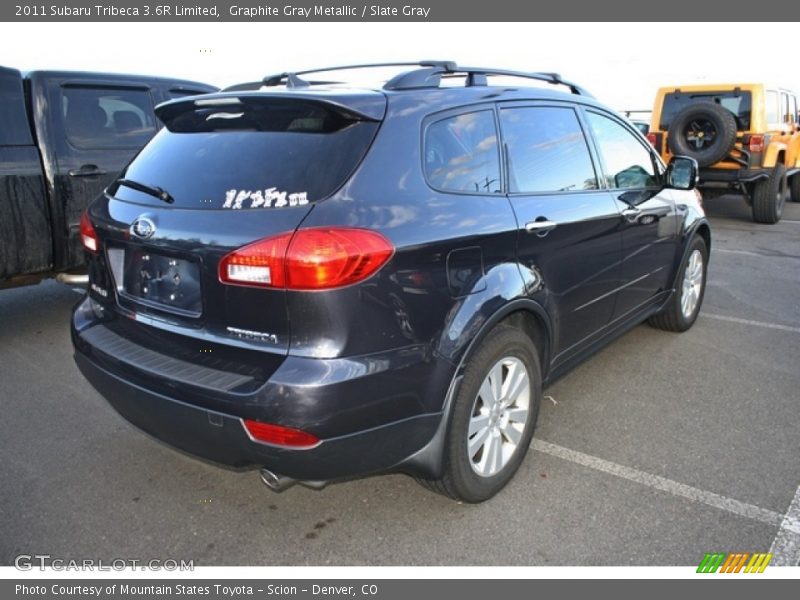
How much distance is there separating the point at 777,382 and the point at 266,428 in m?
3.42

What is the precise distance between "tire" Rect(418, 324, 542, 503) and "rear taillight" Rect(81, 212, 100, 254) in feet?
5.66

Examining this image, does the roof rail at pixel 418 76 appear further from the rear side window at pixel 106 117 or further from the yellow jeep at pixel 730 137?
the yellow jeep at pixel 730 137

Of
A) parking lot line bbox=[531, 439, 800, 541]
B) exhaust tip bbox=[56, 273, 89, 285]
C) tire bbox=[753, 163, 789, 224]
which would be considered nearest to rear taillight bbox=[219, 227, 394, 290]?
parking lot line bbox=[531, 439, 800, 541]

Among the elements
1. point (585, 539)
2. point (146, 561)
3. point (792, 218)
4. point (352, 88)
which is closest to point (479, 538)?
point (585, 539)

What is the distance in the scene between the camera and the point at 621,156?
12.8 feet

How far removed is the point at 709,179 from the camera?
969 centimetres

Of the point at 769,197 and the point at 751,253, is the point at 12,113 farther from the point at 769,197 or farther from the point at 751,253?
the point at 769,197

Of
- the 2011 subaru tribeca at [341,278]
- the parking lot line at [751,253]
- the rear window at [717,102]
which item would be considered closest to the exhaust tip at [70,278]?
the 2011 subaru tribeca at [341,278]

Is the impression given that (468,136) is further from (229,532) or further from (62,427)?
(62,427)

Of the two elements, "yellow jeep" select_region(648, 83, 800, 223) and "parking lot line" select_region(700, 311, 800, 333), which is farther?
"yellow jeep" select_region(648, 83, 800, 223)

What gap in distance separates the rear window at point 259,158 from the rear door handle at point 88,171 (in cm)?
259

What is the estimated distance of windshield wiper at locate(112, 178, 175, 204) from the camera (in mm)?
2506

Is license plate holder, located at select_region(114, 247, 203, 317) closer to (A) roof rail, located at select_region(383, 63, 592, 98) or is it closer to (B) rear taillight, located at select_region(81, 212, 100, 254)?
(B) rear taillight, located at select_region(81, 212, 100, 254)

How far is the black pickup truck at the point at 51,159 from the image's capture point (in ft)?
15.1
